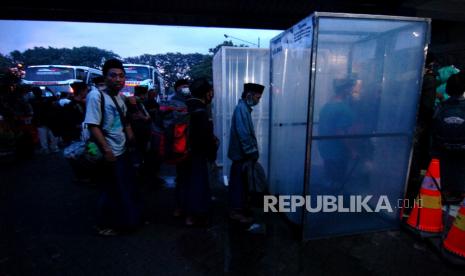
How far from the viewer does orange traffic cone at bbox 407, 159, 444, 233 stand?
323cm

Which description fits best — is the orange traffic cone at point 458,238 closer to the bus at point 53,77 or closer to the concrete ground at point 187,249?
the concrete ground at point 187,249

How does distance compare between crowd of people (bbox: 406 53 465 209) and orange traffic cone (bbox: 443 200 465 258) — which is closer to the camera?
orange traffic cone (bbox: 443 200 465 258)

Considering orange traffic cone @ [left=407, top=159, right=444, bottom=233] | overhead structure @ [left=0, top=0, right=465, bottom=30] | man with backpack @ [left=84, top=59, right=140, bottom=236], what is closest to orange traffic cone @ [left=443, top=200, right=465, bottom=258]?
orange traffic cone @ [left=407, top=159, right=444, bottom=233]

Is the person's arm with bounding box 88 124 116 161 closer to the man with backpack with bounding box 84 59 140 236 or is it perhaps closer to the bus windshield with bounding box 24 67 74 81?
the man with backpack with bounding box 84 59 140 236

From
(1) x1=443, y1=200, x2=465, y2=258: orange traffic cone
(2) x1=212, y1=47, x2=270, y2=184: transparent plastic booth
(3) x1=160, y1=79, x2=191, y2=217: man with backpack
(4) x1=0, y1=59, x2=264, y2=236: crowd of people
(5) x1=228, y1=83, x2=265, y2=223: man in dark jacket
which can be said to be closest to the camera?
(1) x1=443, y1=200, x2=465, y2=258: orange traffic cone

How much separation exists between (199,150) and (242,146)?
53cm

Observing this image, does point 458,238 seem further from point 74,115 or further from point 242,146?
point 74,115

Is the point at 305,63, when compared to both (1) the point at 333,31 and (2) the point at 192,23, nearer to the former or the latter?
(1) the point at 333,31

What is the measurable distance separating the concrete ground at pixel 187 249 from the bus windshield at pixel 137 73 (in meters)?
11.3

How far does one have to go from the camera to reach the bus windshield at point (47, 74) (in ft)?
40.0

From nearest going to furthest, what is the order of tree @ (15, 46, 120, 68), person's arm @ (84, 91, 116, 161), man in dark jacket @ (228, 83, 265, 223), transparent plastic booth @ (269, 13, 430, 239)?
transparent plastic booth @ (269, 13, 430, 239) → person's arm @ (84, 91, 116, 161) → man in dark jacket @ (228, 83, 265, 223) → tree @ (15, 46, 120, 68)

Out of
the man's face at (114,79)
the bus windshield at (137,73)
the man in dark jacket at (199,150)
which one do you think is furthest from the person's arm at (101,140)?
the bus windshield at (137,73)

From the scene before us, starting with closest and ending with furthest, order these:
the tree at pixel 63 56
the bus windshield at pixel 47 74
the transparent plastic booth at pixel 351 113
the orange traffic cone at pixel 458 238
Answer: the orange traffic cone at pixel 458 238
the transparent plastic booth at pixel 351 113
the bus windshield at pixel 47 74
the tree at pixel 63 56

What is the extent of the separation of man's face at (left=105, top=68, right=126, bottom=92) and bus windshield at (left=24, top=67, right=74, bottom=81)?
1095 cm
